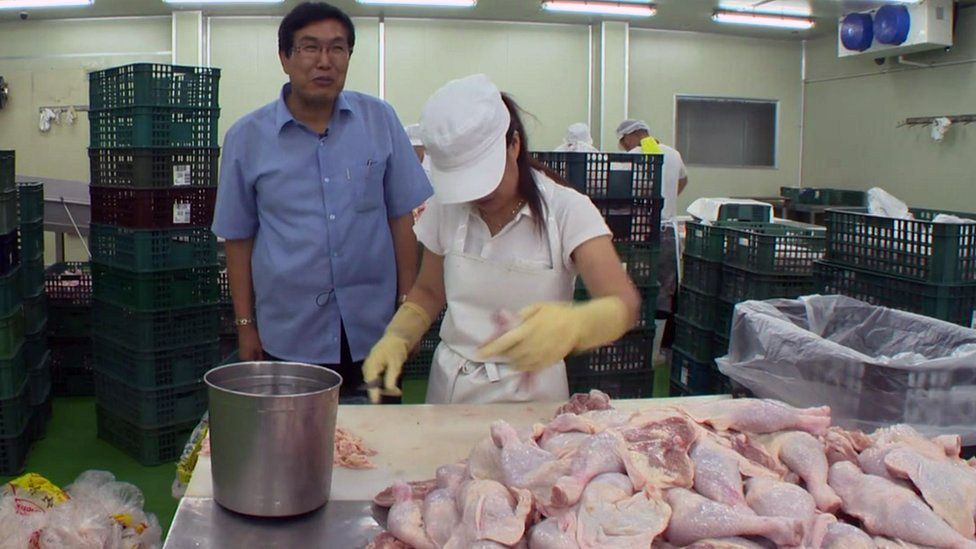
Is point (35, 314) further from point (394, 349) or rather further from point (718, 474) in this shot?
point (718, 474)

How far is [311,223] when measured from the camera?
98.9 inches

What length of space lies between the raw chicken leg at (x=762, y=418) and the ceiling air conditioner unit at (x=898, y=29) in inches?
314

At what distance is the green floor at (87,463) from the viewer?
3.68 metres

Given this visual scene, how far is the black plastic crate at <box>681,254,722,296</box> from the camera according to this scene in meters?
4.02

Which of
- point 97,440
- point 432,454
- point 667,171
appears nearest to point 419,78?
Result: point 667,171

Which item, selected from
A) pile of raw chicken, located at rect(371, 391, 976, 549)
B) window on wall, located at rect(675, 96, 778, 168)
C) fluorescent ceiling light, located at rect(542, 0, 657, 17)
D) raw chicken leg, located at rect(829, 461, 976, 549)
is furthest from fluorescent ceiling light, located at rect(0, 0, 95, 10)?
raw chicken leg, located at rect(829, 461, 976, 549)

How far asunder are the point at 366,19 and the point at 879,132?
5.98m

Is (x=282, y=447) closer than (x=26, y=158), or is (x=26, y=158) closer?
(x=282, y=447)

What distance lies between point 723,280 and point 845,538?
2.85 metres

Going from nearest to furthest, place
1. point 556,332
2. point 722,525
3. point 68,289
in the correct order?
point 722,525, point 556,332, point 68,289

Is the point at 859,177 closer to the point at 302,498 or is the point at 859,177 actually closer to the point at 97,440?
the point at 97,440

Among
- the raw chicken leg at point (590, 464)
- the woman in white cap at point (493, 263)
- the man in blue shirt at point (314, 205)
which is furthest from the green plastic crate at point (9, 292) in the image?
the raw chicken leg at point (590, 464)

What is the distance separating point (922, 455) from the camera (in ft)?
4.70

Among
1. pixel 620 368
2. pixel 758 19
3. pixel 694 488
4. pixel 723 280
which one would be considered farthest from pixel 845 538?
pixel 758 19
